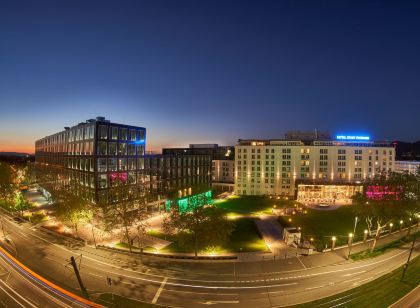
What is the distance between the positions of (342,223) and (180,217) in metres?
50.7

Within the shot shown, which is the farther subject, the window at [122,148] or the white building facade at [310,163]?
the white building facade at [310,163]

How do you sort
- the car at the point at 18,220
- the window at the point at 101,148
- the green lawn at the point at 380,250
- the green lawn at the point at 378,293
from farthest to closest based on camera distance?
the car at the point at 18,220 → the window at the point at 101,148 → the green lawn at the point at 380,250 → the green lawn at the point at 378,293

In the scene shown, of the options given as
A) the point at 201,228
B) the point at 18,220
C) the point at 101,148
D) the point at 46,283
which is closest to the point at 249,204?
the point at 201,228

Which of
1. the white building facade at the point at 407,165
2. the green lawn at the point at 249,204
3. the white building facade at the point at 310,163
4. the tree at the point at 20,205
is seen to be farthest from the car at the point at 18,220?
the white building facade at the point at 407,165

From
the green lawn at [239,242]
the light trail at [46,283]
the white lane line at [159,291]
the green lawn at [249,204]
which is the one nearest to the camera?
the light trail at [46,283]

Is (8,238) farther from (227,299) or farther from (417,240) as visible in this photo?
→ (417,240)

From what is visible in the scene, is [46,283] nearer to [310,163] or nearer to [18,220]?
[18,220]

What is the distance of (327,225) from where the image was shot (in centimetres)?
7925

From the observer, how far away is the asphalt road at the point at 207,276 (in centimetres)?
4069

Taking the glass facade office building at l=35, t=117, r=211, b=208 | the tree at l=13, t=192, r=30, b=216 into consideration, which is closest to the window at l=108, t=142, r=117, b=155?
the glass facade office building at l=35, t=117, r=211, b=208

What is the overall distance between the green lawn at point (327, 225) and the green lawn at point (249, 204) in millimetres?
13161

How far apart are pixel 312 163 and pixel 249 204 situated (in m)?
36.1

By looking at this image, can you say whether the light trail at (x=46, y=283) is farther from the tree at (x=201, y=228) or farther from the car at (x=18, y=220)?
the car at (x=18, y=220)

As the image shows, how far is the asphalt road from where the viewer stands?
40688 millimetres
